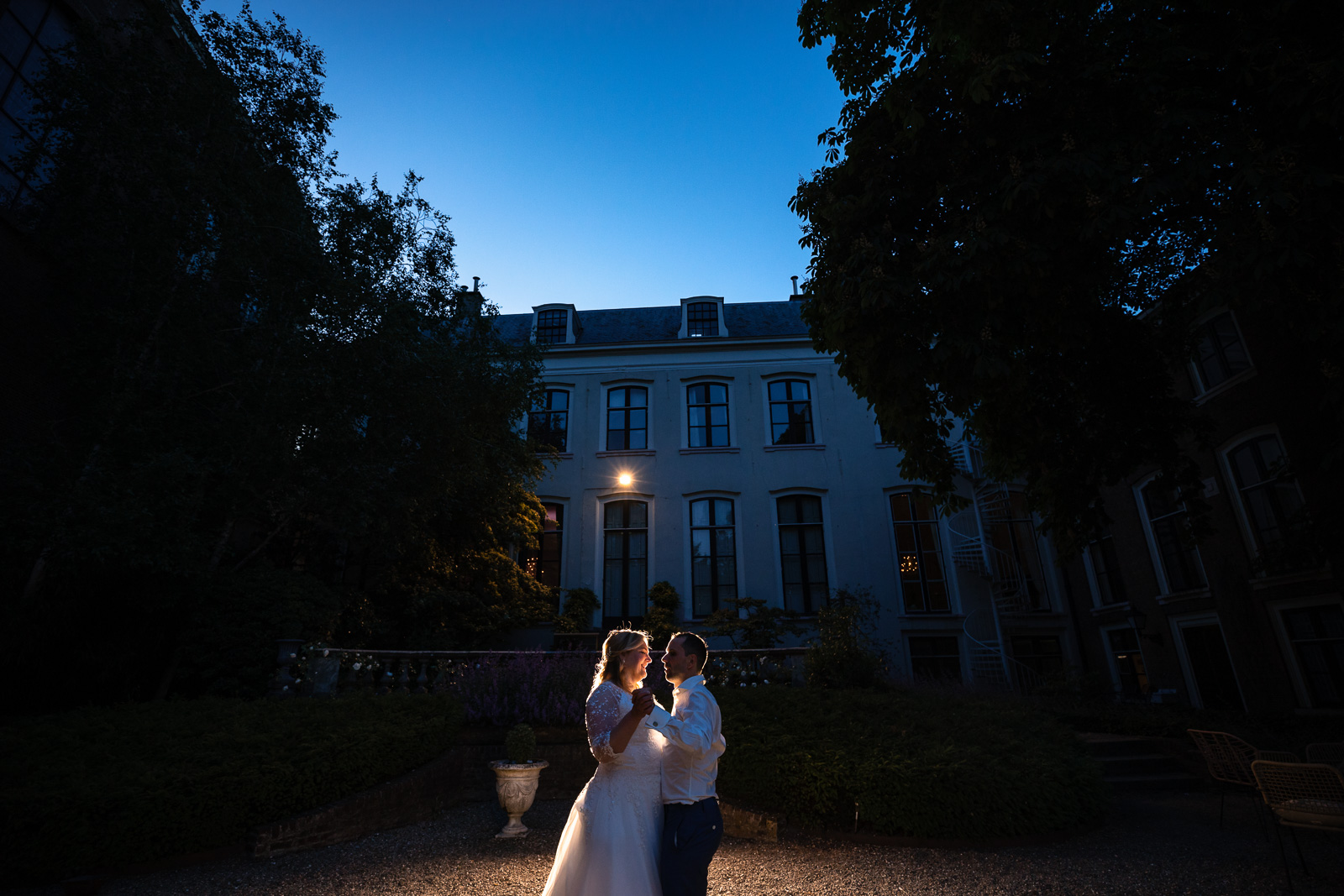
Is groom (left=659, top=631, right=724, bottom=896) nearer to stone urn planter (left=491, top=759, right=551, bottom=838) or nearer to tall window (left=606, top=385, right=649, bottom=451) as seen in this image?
stone urn planter (left=491, top=759, right=551, bottom=838)

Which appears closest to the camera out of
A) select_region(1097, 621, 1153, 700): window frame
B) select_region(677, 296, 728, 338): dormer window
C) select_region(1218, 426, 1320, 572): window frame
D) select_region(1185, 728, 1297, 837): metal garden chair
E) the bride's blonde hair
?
the bride's blonde hair

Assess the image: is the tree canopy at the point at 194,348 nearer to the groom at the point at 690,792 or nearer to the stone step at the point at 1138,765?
the groom at the point at 690,792

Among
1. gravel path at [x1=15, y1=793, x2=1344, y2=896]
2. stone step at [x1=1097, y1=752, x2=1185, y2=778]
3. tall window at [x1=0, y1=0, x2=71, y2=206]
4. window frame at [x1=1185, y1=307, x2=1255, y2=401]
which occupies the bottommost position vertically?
gravel path at [x1=15, y1=793, x2=1344, y2=896]

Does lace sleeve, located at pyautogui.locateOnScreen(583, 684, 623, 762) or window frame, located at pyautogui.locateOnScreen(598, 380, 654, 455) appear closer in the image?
lace sleeve, located at pyautogui.locateOnScreen(583, 684, 623, 762)

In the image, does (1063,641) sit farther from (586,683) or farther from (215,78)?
(215,78)

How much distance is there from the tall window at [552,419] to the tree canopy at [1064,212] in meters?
11.2

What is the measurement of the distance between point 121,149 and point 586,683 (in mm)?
9224

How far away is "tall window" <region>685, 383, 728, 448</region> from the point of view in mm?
17766

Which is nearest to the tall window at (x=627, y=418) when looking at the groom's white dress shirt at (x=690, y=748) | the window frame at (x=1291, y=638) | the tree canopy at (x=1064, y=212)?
the tree canopy at (x=1064, y=212)

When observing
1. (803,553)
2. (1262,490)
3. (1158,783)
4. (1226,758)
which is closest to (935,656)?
A: (803,553)

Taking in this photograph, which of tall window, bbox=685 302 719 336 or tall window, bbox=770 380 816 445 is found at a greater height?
tall window, bbox=685 302 719 336

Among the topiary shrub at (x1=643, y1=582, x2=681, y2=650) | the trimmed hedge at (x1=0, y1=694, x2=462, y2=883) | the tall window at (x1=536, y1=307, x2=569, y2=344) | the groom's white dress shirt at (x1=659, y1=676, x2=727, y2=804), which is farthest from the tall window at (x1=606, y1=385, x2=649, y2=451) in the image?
the groom's white dress shirt at (x1=659, y1=676, x2=727, y2=804)

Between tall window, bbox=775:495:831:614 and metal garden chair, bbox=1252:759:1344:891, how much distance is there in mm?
10601

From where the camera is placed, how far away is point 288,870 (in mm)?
5020
